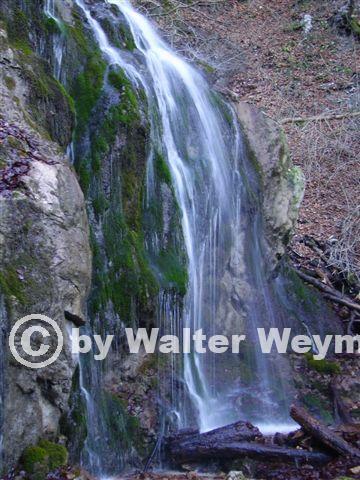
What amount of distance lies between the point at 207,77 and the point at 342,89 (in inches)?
293

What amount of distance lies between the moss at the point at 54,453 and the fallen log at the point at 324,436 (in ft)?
8.97

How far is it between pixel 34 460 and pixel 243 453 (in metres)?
2.37

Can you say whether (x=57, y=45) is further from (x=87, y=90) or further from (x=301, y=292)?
(x=301, y=292)

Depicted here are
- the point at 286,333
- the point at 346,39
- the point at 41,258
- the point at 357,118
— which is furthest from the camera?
the point at 346,39

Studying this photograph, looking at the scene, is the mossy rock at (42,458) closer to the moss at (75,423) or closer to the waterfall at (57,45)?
the moss at (75,423)

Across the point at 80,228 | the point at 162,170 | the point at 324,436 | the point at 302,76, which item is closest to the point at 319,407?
the point at 324,436

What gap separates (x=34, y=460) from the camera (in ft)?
13.9

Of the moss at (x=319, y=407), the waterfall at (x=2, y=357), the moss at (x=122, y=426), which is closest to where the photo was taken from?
the waterfall at (x=2, y=357)

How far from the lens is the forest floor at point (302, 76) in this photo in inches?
473

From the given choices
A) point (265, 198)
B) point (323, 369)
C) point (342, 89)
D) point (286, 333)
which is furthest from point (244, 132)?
point (342, 89)

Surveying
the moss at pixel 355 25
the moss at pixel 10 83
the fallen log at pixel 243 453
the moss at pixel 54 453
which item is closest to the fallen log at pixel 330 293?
the fallen log at pixel 243 453

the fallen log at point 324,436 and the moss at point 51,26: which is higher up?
the moss at point 51,26

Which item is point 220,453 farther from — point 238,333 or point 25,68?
point 25,68

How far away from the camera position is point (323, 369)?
833 centimetres
